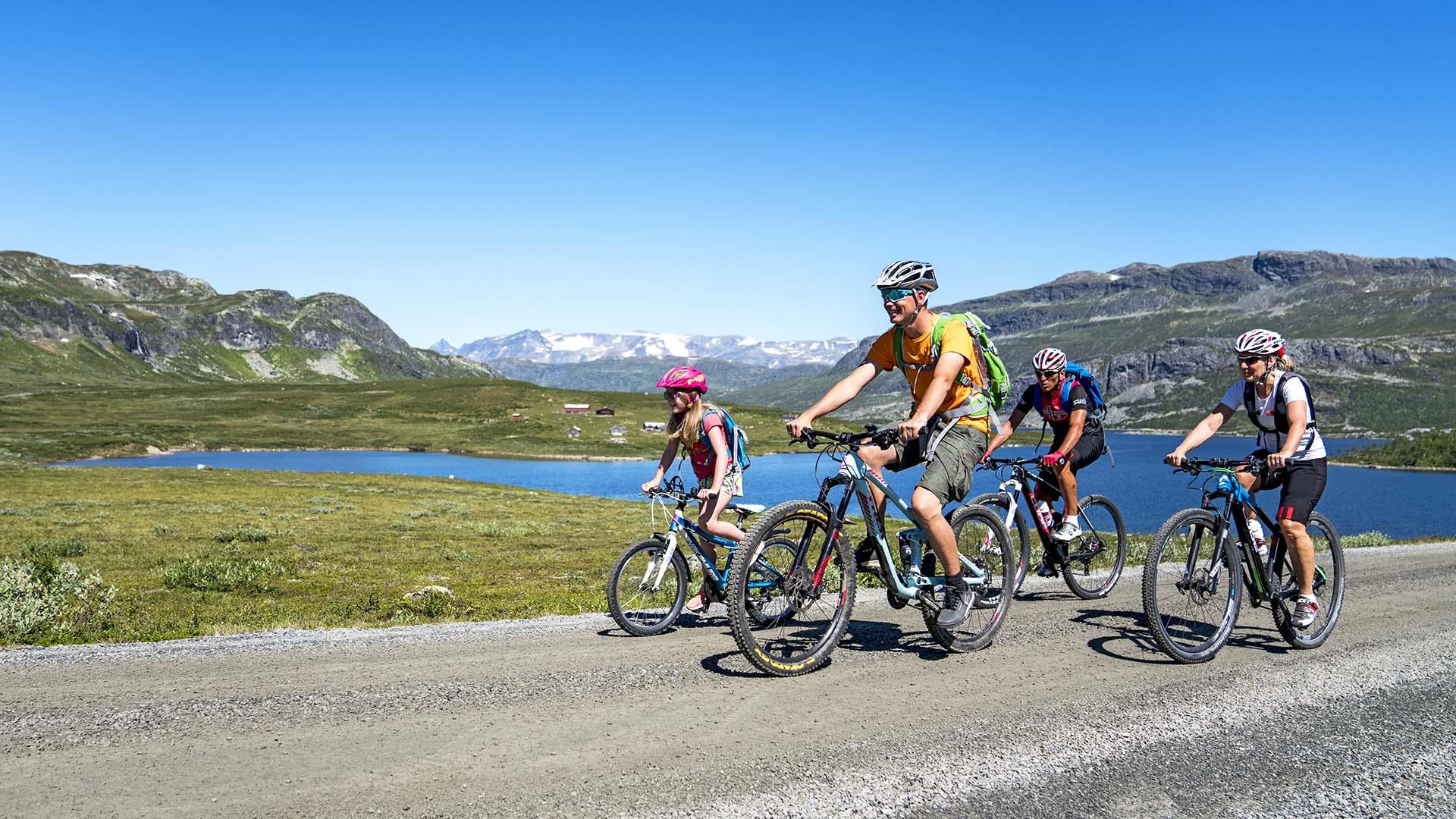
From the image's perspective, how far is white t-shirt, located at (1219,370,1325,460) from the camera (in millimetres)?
9688

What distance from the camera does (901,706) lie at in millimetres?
7168

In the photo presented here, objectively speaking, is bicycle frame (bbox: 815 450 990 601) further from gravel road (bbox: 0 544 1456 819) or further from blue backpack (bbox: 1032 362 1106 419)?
blue backpack (bbox: 1032 362 1106 419)

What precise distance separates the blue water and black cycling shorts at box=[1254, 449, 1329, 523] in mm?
54789

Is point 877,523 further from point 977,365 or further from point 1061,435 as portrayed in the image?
point 1061,435

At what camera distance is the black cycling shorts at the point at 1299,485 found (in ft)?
32.0

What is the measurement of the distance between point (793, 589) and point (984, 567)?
2.66 metres

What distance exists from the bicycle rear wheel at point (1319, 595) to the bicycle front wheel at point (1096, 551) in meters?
3.07

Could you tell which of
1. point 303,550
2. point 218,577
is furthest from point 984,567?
point 303,550

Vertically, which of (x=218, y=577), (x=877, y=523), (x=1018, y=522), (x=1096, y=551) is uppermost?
(x=877, y=523)

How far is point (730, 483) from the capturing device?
10383 mm

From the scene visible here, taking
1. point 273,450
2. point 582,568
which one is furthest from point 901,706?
point 273,450

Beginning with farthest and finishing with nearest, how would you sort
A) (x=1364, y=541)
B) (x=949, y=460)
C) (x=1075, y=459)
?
(x=1364, y=541)
(x=1075, y=459)
(x=949, y=460)

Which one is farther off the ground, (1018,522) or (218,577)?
(1018,522)

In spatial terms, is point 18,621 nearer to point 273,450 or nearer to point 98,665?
point 98,665
